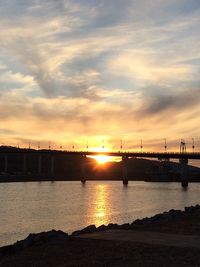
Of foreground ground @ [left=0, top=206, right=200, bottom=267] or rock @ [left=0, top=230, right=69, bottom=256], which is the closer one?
foreground ground @ [left=0, top=206, right=200, bottom=267]

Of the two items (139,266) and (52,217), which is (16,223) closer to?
(52,217)

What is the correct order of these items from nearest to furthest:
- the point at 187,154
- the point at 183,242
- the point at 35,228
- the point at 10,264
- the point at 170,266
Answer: the point at 170,266
the point at 10,264
the point at 183,242
the point at 35,228
the point at 187,154

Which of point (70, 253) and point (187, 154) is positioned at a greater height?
point (187, 154)

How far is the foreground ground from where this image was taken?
53.0ft

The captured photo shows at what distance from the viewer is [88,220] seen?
51250 millimetres

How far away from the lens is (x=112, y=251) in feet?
57.9

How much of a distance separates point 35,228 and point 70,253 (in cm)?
2583

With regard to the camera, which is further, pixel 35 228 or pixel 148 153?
pixel 148 153

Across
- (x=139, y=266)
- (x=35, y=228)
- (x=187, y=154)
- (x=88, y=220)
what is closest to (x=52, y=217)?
(x=88, y=220)

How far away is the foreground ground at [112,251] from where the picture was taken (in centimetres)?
1616

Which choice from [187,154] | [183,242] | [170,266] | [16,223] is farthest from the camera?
[187,154]

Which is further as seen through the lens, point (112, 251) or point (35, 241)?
point (35, 241)

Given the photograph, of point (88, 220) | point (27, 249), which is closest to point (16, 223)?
point (88, 220)

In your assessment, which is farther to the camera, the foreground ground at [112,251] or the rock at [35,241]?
the rock at [35,241]
